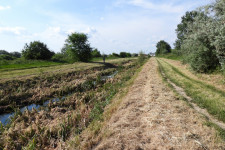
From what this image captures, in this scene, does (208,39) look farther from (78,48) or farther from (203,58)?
(78,48)

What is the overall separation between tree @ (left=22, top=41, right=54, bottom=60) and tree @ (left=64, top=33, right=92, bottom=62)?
13408 mm

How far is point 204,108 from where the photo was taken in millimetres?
5531

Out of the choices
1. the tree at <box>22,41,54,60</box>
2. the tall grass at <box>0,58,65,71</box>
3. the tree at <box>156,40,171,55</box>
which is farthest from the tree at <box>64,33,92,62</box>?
the tree at <box>156,40,171,55</box>

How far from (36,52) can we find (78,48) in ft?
58.0

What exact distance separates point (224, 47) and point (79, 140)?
10342 millimetres

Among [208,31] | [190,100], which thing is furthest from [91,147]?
[208,31]

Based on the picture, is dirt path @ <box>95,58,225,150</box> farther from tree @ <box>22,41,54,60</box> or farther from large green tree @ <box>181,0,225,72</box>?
tree @ <box>22,41,54,60</box>

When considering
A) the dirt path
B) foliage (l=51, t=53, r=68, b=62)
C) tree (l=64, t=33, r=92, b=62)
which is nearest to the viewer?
the dirt path

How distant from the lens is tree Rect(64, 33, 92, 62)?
108 feet

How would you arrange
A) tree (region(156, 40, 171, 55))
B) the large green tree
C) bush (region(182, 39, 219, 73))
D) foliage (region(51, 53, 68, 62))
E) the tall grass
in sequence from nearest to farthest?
1. the large green tree
2. bush (region(182, 39, 219, 73))
3. the tall grass
4. foliage (region(51, 53, 68, 62))
5. tree (region(156, 40, 171, 55))

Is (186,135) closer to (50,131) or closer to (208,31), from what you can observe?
(50,131)

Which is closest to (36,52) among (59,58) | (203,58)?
(59,58)

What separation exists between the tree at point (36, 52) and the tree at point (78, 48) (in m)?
13.4

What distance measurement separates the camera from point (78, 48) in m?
33.3
